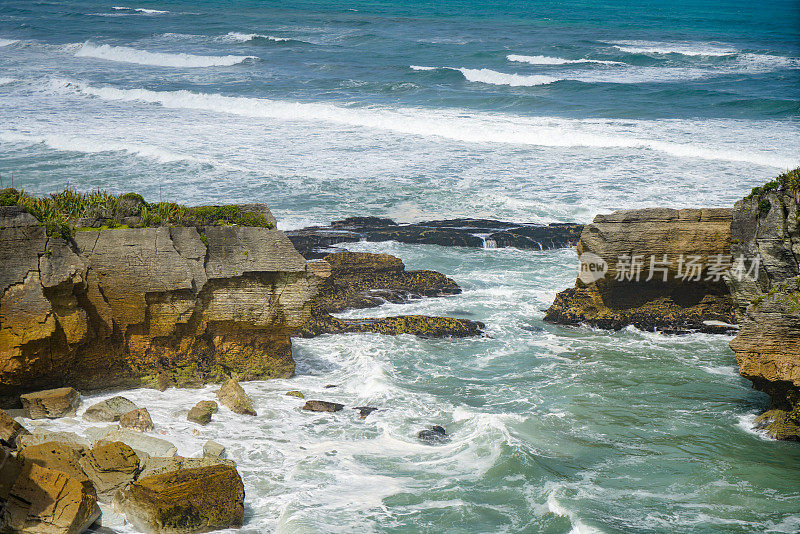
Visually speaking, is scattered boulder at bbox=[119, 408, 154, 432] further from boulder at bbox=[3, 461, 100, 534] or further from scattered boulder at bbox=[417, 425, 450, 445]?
scattered boulder at bbox=[417, 425, 450, 445]

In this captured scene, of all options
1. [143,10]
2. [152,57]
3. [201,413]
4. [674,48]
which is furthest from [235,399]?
[143,10]

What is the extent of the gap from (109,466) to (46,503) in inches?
38.3

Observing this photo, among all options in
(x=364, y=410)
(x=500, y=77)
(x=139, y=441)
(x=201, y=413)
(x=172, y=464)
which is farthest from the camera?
(x=500, y=77)

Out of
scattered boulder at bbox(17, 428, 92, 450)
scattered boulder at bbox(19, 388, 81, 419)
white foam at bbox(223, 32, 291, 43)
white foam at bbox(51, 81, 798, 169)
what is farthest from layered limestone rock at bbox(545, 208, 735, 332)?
white foam at bbox(223, 32, 291, 43)

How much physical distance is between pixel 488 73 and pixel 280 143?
22.0 m

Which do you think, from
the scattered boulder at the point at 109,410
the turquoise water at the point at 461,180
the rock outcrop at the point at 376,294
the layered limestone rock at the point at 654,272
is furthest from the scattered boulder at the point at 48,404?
the layered limestone rock at the point at 654,272

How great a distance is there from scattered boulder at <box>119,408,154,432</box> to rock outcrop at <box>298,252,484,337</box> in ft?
15.1

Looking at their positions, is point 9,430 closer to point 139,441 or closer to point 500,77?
point 139,441

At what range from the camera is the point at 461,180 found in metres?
26.8

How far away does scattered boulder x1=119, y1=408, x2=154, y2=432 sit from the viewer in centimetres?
890

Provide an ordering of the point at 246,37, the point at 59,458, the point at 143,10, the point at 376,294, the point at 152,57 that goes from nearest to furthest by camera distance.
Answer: the point at 59,458
the point at 376,294
the point at 152,57
the point at 246,37
the point at 143,10

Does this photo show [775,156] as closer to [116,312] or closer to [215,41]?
[116,312]

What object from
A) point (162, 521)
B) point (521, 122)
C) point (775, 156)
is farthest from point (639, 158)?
point (162, 521)

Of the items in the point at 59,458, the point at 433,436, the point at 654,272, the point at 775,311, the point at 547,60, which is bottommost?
the point at 433,436
